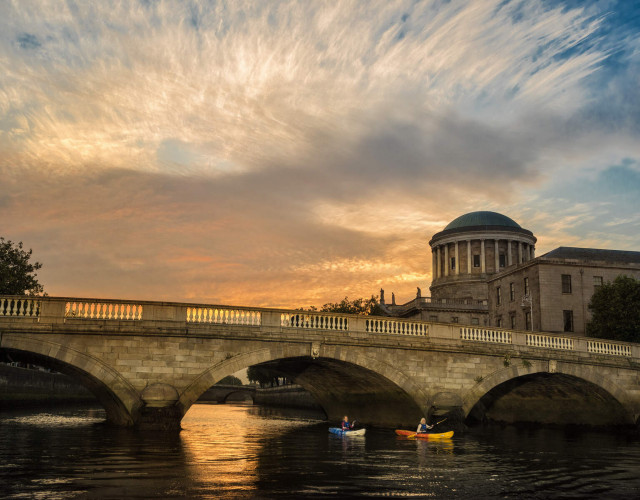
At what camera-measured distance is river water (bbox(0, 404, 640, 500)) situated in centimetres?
1439

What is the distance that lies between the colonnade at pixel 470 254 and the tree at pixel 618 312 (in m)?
40.2

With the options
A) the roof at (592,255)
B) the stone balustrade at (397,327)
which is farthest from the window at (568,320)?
the stone balustrade at (397,327)

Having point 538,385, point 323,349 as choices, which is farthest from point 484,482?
point 538,385

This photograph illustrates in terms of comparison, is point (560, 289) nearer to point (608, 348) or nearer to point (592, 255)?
point (592, 255)

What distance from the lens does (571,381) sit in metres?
36.6

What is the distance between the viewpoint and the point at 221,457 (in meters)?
20.8

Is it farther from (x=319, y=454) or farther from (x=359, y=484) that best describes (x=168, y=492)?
(x=319, y=454)

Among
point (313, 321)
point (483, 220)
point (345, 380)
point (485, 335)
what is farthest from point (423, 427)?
point (483, 220)

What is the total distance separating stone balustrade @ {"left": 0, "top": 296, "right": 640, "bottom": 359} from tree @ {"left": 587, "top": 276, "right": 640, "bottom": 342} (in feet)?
43.7

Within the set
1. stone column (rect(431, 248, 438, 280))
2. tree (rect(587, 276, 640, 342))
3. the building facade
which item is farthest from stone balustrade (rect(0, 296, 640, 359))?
stone column (rect(431, 248, 438, 280))

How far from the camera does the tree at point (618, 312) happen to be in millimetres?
48562

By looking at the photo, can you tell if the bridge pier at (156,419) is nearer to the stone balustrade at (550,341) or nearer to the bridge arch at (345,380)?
the bridge arch at (345,380)

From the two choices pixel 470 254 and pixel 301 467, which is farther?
pixel 470 254

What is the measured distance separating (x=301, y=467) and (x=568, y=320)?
46675mm
